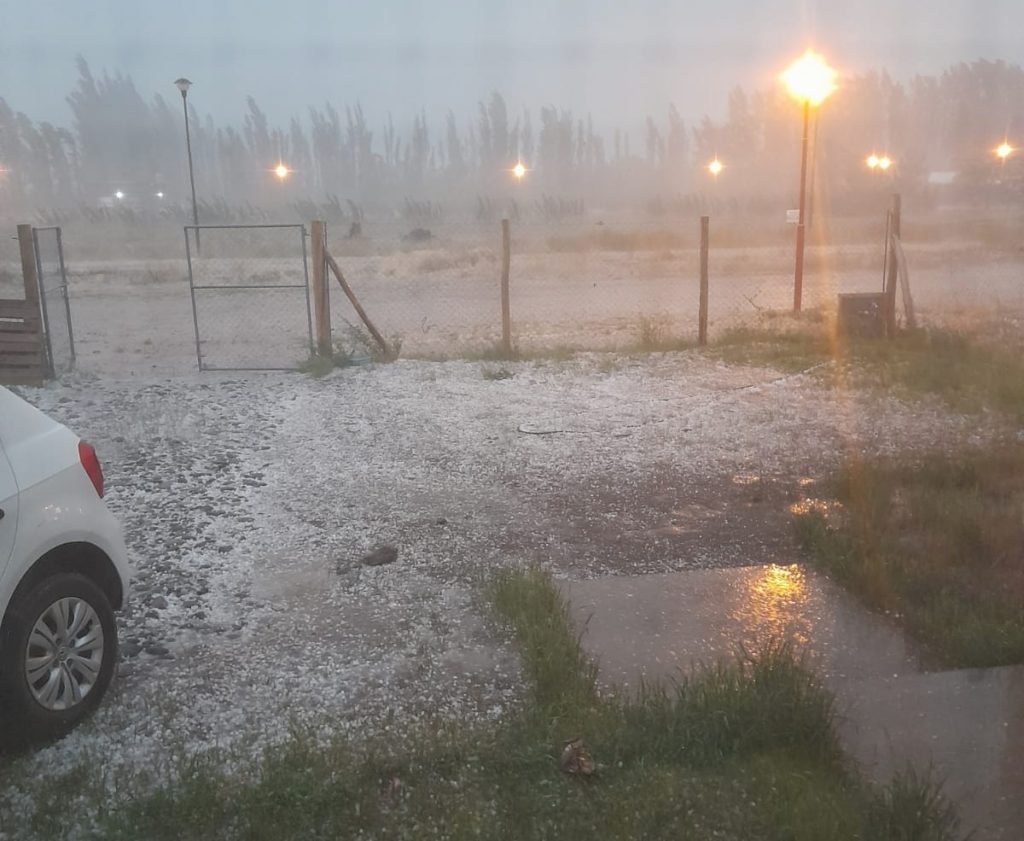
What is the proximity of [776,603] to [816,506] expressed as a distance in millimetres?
1742

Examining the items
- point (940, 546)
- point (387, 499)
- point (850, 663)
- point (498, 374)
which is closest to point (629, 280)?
point (498, 374)

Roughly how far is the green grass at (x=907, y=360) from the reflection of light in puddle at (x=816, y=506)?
3.40 m

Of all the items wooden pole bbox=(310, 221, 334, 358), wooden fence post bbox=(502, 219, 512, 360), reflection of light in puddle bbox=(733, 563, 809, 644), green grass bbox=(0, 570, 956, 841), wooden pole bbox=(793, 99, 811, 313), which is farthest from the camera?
wooden pole bbox=(793, 99, 811, 313)

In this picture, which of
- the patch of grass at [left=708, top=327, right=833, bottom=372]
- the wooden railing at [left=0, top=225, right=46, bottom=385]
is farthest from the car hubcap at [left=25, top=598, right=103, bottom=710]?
the patch of grass at [left=708, top=327, right=833, bottom=372]

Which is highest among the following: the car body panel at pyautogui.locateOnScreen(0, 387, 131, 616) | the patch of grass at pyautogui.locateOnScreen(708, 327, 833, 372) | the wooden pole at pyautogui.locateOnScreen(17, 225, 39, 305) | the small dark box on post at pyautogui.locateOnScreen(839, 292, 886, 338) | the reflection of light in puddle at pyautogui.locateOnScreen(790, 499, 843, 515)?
the wooden pole at pyautogui.locateOnScreen(17, 225, 39, 305)

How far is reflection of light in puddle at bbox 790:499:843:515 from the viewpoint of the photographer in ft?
22.6

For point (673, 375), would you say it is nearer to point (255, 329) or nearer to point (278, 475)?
point (278, 475)

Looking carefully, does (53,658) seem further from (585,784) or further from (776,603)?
(776,603)

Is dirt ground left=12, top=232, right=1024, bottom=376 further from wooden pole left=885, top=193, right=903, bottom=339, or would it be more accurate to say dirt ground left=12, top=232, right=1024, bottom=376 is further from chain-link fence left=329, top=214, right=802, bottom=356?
wooden pole left=885, top=193, right=903, bottom=339

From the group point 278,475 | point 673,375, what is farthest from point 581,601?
point 673,375

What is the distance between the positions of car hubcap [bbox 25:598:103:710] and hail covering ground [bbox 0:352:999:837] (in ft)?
0.58

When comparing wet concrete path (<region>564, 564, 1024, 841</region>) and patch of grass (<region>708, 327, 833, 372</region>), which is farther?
patch of grass (<region>708, 327, 833, 372</region>)

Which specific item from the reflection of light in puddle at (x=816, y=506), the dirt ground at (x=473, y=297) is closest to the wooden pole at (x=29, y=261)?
the dirt ground at (x=473, y=297)

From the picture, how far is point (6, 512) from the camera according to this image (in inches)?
162
